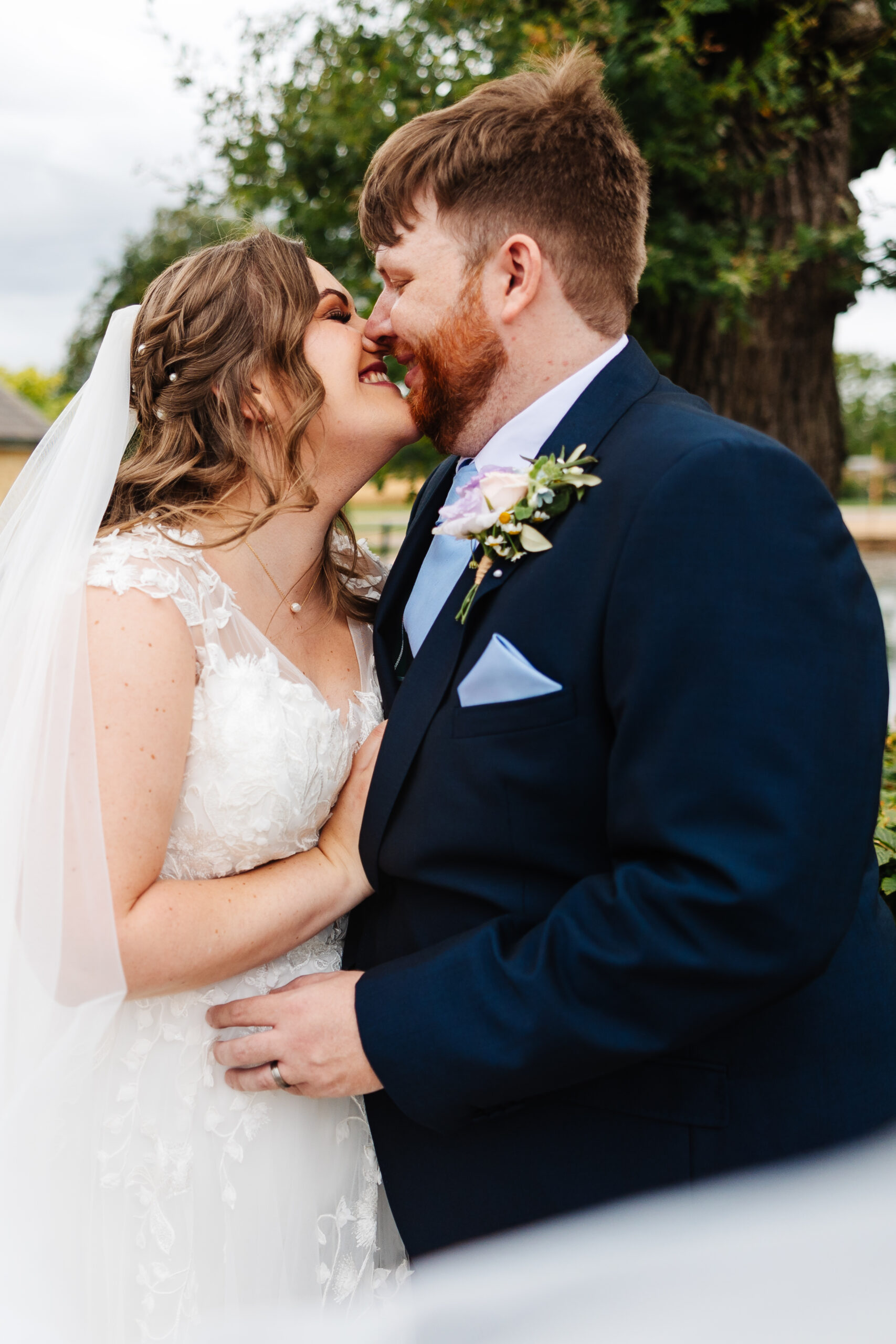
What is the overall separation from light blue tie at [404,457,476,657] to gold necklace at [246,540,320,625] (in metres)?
0.30

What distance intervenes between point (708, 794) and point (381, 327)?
1399mm

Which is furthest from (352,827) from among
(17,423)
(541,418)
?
(17,423)

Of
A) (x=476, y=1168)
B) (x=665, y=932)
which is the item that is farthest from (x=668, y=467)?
(x=476, y=1168)

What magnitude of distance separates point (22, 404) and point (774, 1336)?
37.6 m

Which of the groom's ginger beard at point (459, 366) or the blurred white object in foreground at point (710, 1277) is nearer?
the blurred white object in foreground at point (710, 1277)

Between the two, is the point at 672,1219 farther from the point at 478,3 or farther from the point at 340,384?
the point at 478,3

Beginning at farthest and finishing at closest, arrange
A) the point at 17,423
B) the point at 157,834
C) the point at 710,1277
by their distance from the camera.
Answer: the point at 17,423, the point at 157,834, the point at 710,1277

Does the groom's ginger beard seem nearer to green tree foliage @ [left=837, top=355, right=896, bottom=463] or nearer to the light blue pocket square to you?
the light blue pocket square

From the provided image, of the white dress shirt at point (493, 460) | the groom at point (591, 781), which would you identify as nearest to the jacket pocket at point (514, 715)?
the groom at point (591, 781)

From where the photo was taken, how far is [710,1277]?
93 cm

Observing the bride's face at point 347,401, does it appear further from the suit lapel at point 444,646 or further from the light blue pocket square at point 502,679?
the light blue pocket square at point 502,679

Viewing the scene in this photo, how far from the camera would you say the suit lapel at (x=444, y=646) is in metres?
1.83

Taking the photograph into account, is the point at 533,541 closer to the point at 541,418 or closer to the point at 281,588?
the point at 541,418

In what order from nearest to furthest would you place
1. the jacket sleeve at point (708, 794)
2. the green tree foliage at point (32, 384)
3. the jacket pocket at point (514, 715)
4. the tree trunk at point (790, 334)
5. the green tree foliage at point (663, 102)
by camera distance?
the jacket sleeve at point (708, 794) < the jacket pocket at point (514, 715) < the green tree foliage at point (663, 102) < the tree trunk at point (790, 334) < the green tree foliage at point (32, 384)
